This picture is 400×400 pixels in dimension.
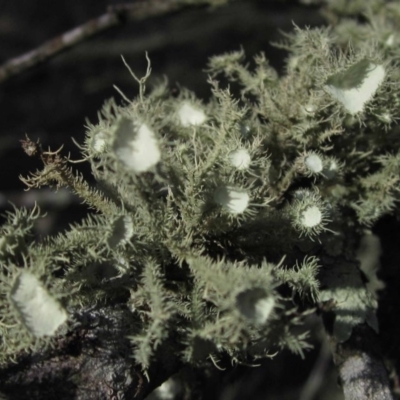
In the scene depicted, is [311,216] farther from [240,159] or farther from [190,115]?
[190,115]

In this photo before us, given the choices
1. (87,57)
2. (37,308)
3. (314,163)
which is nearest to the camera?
(37,308)

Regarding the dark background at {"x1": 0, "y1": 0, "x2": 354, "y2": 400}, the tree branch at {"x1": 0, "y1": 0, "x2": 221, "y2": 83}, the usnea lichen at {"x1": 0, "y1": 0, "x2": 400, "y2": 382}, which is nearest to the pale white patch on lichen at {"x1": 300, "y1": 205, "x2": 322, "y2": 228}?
the usnea lichen at {"x1": 0, "y1": 0, "x2": 400, "y2": 382}

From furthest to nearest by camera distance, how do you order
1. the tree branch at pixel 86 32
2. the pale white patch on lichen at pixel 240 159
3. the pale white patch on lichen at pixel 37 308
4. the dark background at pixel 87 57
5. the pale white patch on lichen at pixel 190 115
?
1. the dark background at pixel 87 57
2. the tree branch at pixel 86 32
3. the pale white patch on lichen at pixel 190 115
4. the pale white patch on lichen at pixel 240 159
5. the pale white patch on lichen at pixel 37 308

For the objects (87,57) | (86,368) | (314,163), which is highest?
(87,57)

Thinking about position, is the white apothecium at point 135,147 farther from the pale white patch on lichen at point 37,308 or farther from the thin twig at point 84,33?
the thin twig at point 84,33

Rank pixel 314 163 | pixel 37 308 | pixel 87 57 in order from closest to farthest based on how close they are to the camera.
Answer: pixel 37 308 < pixel 314 163 < pixel 87 57

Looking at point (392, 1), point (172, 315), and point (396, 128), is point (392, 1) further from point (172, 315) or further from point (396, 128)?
point (172, 315)

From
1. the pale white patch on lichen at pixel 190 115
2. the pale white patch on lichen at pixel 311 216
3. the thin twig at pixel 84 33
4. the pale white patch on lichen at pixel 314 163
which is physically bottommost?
the pale white patch on lichen at pixel 311 216

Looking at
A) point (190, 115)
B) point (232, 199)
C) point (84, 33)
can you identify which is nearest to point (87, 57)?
point (84, 33)

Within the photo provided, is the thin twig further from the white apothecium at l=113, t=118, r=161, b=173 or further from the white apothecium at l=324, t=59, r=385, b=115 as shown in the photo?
the white apothecium at l=113, t=118, r=161, b=173

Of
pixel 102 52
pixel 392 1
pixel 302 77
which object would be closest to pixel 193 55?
pixel 102 52

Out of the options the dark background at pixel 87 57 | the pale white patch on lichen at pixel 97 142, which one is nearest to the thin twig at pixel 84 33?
the pale white patch on lichen at pixel 97 142
